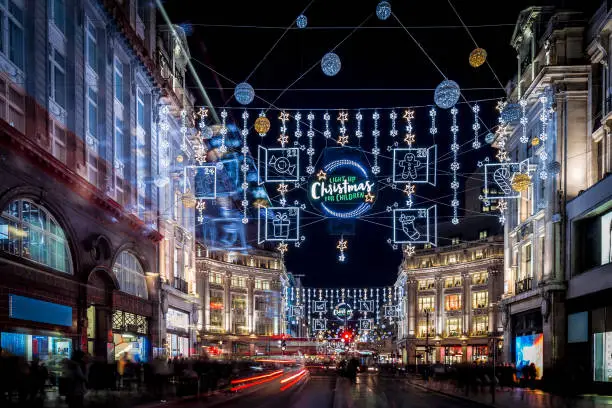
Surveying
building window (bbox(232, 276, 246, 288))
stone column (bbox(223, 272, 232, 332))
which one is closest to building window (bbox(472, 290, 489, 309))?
building window (bbox(232, 276, 246, 288))

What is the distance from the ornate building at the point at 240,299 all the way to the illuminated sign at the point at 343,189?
76.2 metres

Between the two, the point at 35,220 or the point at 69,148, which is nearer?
the point at 35,220

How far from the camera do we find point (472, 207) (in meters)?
105

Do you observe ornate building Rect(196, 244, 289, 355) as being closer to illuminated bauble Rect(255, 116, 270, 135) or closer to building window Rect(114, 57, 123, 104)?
building window Rect(114, 57, 123, 104)

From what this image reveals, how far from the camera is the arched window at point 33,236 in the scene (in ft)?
79.3

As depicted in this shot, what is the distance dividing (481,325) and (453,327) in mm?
6595

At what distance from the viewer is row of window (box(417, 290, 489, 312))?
4048 inches

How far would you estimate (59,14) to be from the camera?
29859 millimetres

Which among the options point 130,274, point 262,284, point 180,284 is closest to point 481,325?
point 262,284

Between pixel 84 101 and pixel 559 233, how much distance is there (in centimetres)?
2596

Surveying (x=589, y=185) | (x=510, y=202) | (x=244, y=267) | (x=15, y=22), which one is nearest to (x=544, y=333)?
(x=589, y=185)

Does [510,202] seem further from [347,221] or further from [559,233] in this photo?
[347,221]

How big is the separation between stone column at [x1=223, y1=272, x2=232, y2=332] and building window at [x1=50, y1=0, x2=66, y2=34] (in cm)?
8536

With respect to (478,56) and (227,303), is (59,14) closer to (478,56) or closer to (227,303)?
(478,56)
